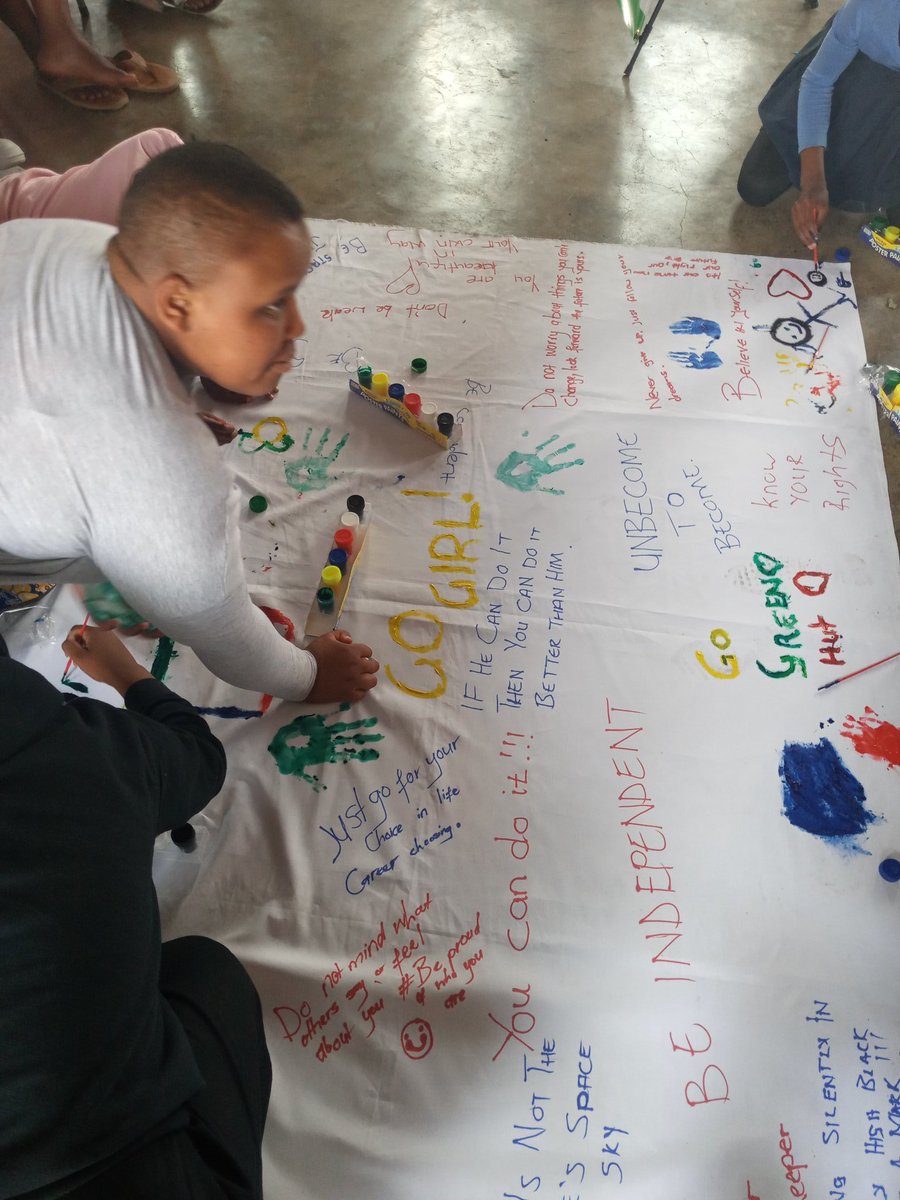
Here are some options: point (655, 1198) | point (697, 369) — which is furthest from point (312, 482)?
point (655, 1198)

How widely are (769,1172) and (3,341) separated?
3.96 feet

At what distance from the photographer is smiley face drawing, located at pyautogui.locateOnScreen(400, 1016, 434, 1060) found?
3.01 feet

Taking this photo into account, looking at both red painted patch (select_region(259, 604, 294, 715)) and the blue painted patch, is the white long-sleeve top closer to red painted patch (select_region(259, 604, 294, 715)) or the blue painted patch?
red painted patch (select_region(259, 604, 294, 715))

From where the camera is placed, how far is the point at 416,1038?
93 cm

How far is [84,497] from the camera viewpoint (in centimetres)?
71

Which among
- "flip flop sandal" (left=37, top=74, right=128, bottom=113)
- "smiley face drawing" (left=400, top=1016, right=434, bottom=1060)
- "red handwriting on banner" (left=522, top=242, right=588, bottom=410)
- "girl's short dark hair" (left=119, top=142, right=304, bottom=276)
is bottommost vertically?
"smiley face drawing" (left=400, top=1016, right=434, bottom=1060)

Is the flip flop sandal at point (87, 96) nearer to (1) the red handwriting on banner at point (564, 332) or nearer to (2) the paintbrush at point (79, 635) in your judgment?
(1) the red handwriting on banner at point (564, 332)

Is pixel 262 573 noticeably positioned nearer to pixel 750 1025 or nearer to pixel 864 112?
pixel 750 1025

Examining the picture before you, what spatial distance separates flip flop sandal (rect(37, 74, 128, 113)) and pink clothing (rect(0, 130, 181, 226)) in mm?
1211

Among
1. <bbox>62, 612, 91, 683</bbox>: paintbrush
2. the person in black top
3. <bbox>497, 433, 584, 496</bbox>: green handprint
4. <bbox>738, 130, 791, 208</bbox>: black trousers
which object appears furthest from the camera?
<bbox>738, 130, 791, 208</bbox>: black trousers

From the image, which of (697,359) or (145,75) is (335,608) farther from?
Answer: (145,75)

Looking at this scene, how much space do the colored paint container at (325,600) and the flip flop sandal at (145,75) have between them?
202 centimetres

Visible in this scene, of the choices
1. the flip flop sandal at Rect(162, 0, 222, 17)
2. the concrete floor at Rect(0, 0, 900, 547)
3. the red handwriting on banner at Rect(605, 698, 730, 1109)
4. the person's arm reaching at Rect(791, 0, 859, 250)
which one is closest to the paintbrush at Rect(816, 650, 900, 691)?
the red handwriting on banner at Rect(605, 698, 730, 1109)

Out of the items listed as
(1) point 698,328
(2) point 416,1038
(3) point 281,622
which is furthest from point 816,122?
(2) point 416,1038
